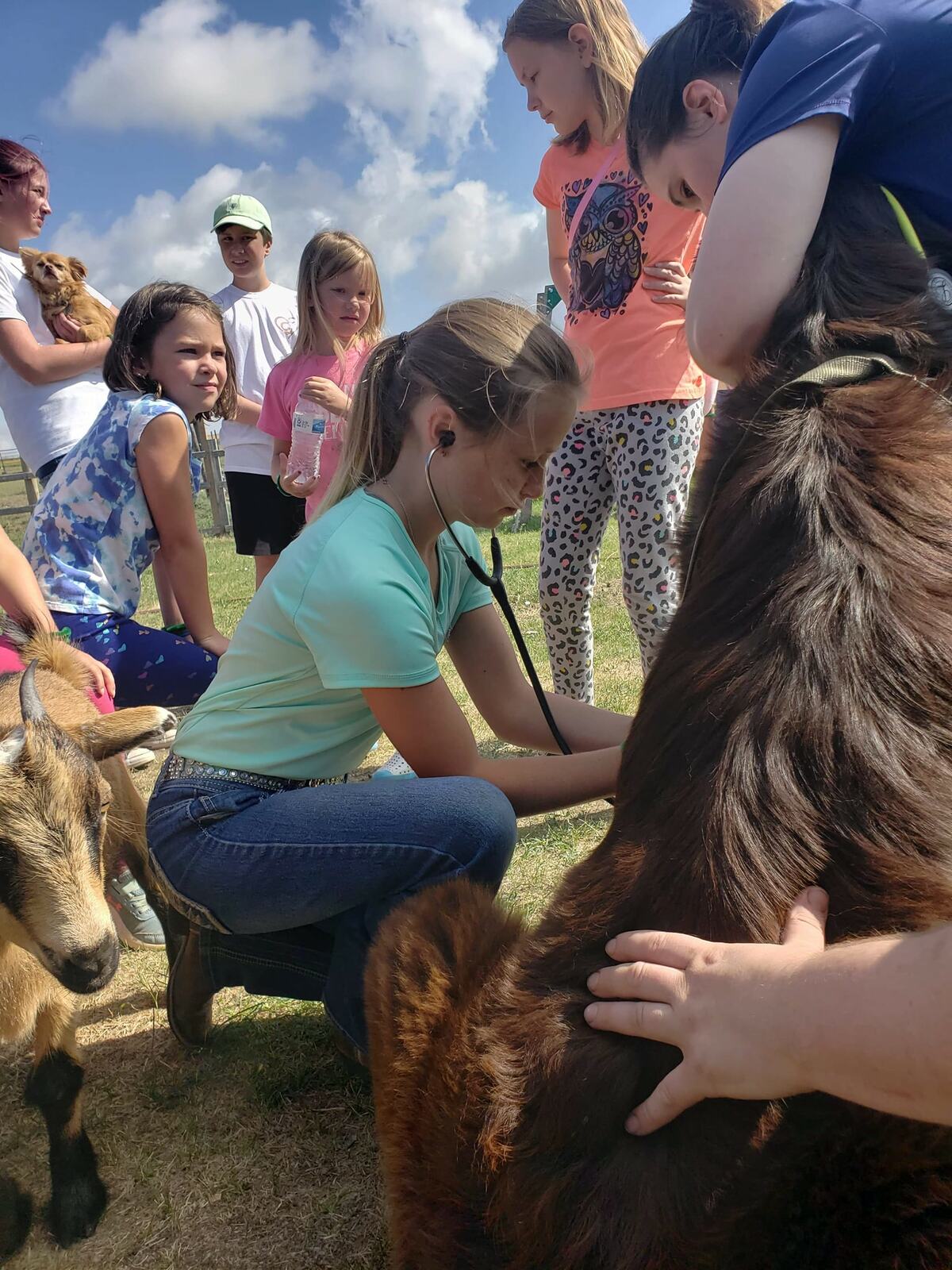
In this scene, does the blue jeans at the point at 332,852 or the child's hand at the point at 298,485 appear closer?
the blue jeans at the point at 332,852

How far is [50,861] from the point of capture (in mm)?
2057

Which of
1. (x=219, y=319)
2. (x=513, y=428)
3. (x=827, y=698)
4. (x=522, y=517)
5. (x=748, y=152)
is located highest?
(x=219, y=319)

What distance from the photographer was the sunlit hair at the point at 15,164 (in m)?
3.86

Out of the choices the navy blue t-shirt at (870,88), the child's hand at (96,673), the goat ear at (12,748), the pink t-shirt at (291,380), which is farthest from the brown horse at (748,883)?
the pink t-shirt at (291,380)

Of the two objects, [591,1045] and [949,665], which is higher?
[949,665]

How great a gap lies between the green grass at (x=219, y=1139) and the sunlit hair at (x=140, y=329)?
204cm

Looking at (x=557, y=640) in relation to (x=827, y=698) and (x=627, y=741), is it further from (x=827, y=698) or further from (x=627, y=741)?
(x=827, y=698)

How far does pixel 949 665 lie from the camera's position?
3.43 feet

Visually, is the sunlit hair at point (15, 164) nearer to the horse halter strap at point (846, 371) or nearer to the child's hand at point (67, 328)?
the child's hand at point (67, 328)

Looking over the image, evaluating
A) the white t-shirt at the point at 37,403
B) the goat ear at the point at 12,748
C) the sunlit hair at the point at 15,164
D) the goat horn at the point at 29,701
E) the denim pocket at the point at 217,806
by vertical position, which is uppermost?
the sunlit hair at the point at 15,164

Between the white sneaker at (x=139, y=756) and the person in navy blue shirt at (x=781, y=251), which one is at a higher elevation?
the person in navy blue shirt at (x=781, y=251)

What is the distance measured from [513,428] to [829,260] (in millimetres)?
779

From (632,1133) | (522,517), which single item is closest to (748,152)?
(632,1133)

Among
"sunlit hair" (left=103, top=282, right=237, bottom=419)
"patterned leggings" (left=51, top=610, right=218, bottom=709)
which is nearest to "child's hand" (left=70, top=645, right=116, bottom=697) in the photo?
"patterned leggings" (left=51, top=610, right=218, bottom=709)
